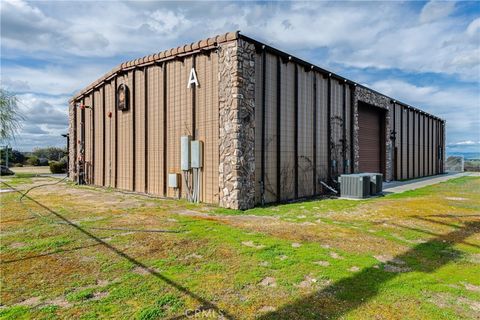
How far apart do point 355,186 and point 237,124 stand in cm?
627

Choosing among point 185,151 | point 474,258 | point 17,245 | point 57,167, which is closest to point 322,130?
point 185,151

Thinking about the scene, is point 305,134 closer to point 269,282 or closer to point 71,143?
point 269,282

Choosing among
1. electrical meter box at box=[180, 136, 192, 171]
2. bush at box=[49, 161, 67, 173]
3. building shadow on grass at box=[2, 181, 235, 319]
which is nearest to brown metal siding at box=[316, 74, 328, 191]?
electrical meter box at box=[180, 136, 192, 171]

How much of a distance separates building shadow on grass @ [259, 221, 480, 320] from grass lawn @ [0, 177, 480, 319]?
0.02m

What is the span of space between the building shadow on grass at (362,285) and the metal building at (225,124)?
546cm

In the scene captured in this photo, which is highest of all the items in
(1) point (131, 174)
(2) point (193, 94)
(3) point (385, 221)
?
(2) point (193, 94)

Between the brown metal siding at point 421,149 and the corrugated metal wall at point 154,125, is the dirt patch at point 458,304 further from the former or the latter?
the brown metal siding at point 421,149

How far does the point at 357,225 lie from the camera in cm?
765

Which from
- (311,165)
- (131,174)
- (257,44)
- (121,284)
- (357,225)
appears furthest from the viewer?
(131,174)

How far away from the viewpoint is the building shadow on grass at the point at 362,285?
334 cm

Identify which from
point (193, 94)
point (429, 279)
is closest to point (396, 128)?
point (193, 94)

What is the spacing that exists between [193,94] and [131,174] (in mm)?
5845

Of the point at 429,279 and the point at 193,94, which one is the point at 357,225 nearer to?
the point at 429,279

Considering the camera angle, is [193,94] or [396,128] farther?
[396,128]
